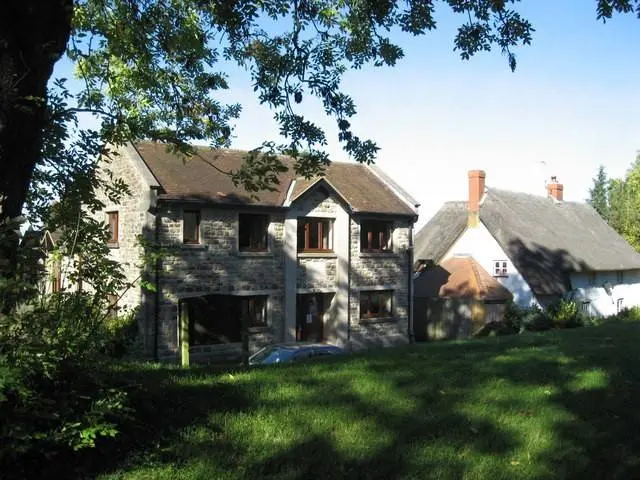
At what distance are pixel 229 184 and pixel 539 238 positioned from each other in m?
20.2

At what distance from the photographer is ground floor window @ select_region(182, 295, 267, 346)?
25375mm

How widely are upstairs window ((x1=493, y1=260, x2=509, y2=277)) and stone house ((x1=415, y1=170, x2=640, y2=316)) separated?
4cm

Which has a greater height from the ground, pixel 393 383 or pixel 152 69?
pixel 152 69

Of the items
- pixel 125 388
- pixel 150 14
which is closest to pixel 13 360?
pixel 125 388

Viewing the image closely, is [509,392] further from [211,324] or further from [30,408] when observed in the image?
[211,324]

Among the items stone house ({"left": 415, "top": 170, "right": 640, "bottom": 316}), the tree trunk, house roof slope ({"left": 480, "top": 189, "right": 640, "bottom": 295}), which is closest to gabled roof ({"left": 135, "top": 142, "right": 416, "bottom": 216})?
stone house ({"left": 415, "top": 170, "right": 640, "bottom": 316})

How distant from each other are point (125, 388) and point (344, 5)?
7709mm

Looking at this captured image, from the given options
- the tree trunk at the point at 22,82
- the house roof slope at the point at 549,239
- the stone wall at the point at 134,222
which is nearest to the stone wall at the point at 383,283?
the house roof slope at the point at 549,239

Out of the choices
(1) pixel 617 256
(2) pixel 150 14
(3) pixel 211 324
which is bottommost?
(3) pixel 211 324

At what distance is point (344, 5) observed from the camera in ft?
38.7

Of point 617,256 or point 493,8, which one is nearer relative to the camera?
point 493,8

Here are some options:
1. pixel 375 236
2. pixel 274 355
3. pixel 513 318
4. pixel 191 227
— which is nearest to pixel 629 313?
pixel 513 318

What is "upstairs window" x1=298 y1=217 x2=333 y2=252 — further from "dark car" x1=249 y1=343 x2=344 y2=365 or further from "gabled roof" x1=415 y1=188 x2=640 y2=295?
"gabled roof" x1=415 y1=188 x2=640 y2=295

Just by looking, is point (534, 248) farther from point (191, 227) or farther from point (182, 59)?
point (182, 59)
